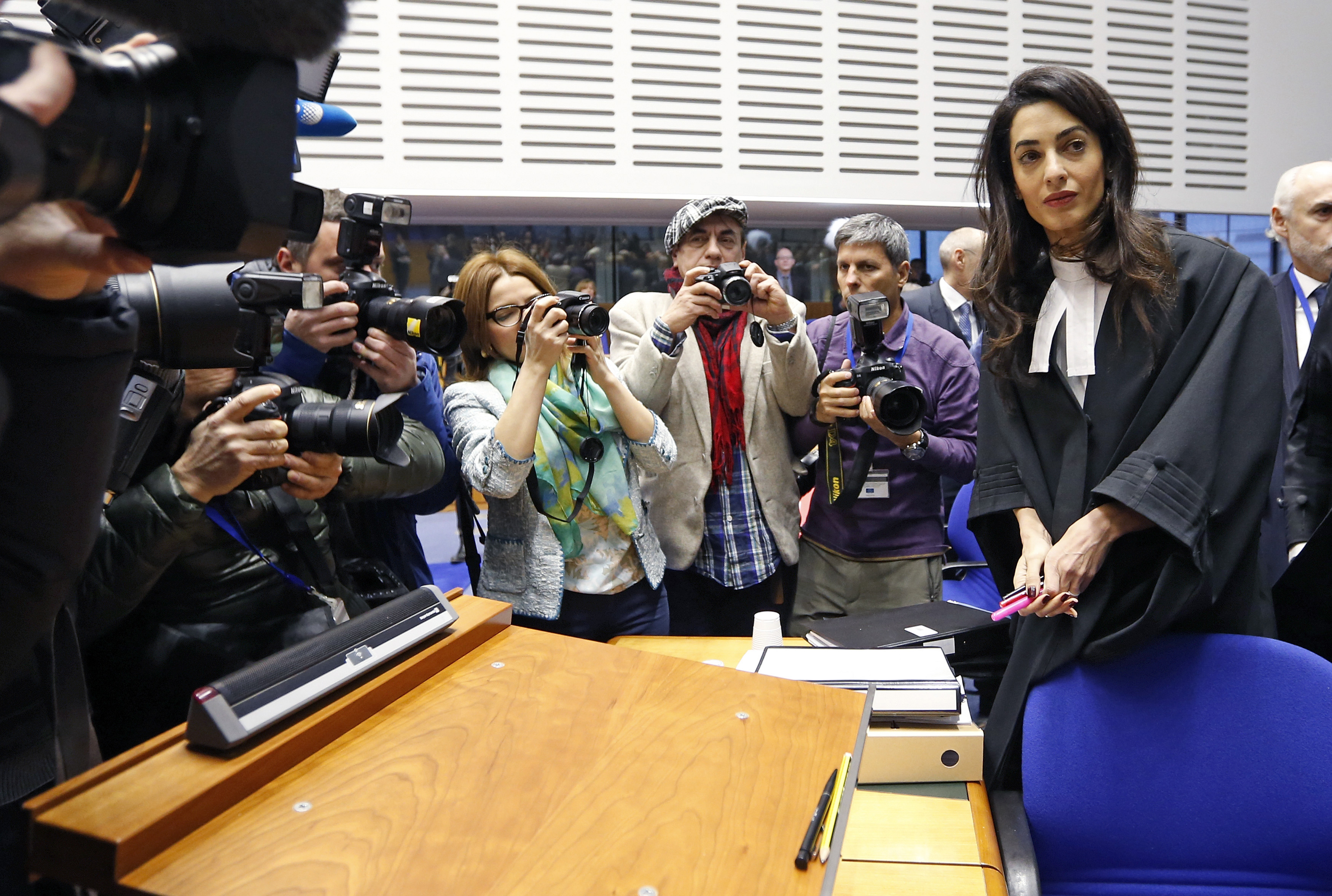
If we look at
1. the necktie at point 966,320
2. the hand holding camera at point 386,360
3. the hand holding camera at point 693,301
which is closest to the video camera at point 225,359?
the hand holding camera at point 386,360

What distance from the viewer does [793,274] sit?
5.43m

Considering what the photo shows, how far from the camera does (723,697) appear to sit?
39.8 inches

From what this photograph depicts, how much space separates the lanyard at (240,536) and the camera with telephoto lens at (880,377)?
49.7 inches

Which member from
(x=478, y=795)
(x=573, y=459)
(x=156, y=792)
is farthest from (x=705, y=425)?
(x=156, y=792)

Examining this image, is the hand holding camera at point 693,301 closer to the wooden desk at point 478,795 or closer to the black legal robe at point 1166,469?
the black legal robe at point 1166,469

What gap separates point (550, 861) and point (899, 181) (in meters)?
5.38

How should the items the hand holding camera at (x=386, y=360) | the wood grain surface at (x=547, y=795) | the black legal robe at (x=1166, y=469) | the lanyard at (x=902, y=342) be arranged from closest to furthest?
1. the wood grain surface at (x=547, y=795)
2. the black legal robe at (x=1166, y=469)
3. the hand holding camera at (x=386, y=360)
4. the lanyard at (x=902, y=342)

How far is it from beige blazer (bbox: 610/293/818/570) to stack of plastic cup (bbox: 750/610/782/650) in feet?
1.51

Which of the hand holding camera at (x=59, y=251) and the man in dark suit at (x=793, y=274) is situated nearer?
the hand holding camera at (x=59, y=251)

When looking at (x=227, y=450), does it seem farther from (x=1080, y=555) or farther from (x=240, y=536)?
(x=1080, y=555)

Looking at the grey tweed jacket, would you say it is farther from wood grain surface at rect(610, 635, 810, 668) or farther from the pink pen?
the pink pen

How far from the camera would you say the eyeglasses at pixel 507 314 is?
2148 mm

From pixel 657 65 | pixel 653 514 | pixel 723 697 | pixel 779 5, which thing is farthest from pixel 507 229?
pixel 723 697

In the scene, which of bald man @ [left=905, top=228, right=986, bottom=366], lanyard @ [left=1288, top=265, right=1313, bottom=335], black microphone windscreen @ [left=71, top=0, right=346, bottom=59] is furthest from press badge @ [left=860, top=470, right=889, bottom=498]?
black microphone windscreen @ [left=71, top=0, right=346, bottom=59]
